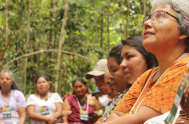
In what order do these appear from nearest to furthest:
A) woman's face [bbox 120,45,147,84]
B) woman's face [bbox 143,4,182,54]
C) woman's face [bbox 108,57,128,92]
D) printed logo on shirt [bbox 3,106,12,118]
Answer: woman's face [bbox 143,4,182,54], woman's face [bbox 120,45,147,84], woman's face [bbox 108,57,128,92], printed logo on shirt [bbox 3,106,12,118]

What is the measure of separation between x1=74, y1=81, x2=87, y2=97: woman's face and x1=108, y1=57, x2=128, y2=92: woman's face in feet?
7.73

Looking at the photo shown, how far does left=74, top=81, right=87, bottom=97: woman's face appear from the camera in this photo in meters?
4.33

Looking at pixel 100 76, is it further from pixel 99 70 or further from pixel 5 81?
pixel 5 81

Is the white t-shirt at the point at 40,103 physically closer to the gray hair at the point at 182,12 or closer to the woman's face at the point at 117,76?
the woman's face at the point at 117,76

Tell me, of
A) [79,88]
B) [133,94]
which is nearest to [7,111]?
[79,88]

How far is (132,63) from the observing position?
5.28ft

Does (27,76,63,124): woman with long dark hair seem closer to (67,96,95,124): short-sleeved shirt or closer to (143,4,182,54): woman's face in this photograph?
(67,96,95,124): short-sleeved shirt

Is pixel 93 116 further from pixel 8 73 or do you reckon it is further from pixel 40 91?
pixel 8 73

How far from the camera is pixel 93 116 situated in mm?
4301

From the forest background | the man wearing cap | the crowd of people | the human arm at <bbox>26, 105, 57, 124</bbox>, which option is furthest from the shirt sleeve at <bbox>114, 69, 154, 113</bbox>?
the forest background

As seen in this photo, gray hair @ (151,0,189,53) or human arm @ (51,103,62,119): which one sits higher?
gray hair @ (151,0,189,53)

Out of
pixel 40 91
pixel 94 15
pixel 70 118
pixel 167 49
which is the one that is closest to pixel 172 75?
pixel 167 49

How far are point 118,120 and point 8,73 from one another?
3695 millimetres

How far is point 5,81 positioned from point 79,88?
1.27 meters
